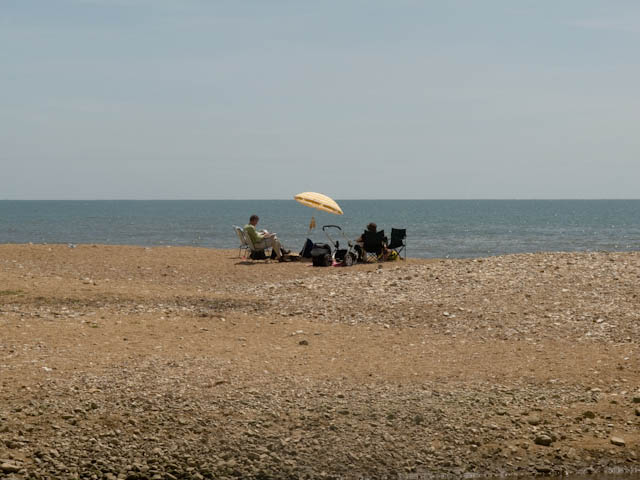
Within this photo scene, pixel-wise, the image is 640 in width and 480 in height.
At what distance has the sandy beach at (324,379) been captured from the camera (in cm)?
812

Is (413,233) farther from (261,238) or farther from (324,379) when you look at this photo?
(324,379)

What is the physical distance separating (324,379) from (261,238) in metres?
12.7

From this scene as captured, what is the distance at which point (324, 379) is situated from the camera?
10.0 metres

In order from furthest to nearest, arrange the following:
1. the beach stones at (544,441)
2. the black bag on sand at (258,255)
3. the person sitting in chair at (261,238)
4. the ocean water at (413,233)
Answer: the ocean water at (413,233)
the black bag on sand at (258,255)
the person sitting in chair at (261,238)
the beach stones at (544,441)

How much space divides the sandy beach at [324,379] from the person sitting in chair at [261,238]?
20.1 feet

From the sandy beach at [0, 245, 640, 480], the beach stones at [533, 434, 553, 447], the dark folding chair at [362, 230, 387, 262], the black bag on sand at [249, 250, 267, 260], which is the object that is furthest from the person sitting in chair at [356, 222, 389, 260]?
the beach stones at [533, 434, 553, 447]

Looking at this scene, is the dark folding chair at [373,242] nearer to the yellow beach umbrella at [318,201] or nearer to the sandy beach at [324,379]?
the yellow beach umbrella at [318,201]

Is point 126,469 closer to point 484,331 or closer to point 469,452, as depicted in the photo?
point 469,452

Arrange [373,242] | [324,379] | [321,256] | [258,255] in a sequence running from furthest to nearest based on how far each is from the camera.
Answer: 1. [258,255]
2. [373,242]
3. [321,256]
4. [324,379]

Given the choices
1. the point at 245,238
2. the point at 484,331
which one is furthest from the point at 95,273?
the point at 484,331

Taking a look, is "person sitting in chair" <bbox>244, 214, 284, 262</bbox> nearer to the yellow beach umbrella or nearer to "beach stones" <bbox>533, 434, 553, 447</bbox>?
the yellow beach umbrella

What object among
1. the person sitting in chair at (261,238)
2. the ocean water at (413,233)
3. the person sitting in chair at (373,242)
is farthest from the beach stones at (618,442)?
the ocean water at (413,233)

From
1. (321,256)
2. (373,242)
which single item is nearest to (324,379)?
(321,256)

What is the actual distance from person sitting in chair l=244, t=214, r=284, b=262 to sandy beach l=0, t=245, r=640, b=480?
20.1ft
